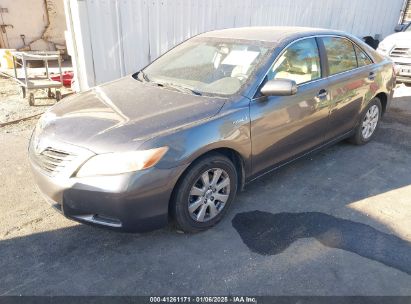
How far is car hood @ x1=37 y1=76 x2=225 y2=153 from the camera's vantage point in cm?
254

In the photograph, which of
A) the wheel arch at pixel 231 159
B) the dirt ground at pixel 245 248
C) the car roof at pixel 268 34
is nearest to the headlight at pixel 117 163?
the wheel arch at pixel 231 159

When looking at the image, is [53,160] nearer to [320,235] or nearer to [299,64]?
[320,235]

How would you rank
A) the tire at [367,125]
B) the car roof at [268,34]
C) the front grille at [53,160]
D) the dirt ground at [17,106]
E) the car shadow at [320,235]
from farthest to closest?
1. the dirt ground at [17,106]
2. the tire at [367,125]
3. the car roof at [268,34]
4. the car shadow at [320,235]
5. the front grille at [53,160]

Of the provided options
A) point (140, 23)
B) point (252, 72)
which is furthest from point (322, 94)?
point (140, 23)

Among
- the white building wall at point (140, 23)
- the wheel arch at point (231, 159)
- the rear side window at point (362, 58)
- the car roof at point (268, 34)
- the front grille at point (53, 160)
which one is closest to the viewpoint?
the front grille at point (53, 160)

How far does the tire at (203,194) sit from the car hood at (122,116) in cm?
38

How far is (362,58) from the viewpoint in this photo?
14.6ft

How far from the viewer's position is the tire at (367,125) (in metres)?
4.66

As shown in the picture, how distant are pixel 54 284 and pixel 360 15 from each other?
12252 mm

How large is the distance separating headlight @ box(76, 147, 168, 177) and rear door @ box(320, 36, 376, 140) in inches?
92.9

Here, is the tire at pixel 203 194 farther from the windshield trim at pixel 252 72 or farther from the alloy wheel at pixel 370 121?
the alloy wheel at pixel 370 121

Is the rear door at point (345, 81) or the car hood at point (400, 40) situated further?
the car hood at point (400, 40)

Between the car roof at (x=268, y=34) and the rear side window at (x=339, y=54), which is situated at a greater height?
the car roof at (x=268, y=34)

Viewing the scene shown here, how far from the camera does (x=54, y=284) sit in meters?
2.43
